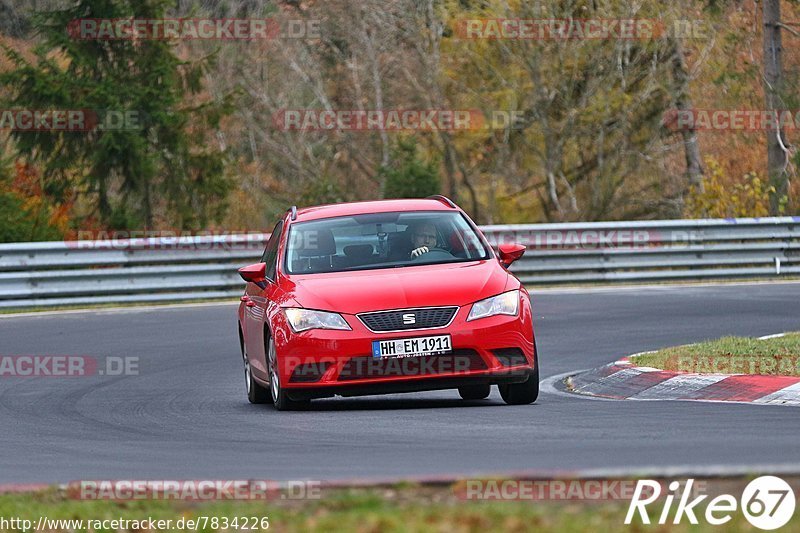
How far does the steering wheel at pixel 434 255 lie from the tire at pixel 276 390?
1.28 meters

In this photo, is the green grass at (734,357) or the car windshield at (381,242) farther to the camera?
the green grass at (734,357)

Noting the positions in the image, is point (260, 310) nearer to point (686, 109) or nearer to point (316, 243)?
point (316, 243)

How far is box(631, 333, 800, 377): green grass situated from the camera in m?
12.2

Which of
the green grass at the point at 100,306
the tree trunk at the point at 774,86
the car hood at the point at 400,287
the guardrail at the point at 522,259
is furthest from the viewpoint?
the tree trunk at the point at 774,86

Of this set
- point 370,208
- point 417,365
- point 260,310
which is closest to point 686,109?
point 370,208

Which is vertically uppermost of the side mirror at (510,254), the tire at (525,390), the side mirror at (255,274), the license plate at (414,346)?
the side mirror at (510,254)

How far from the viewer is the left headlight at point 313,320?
11.1 metres

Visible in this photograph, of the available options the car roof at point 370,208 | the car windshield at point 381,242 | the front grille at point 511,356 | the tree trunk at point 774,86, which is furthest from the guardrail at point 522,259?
the front grille at point 511,356

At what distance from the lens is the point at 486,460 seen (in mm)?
7844

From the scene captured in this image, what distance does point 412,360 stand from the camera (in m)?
10.9

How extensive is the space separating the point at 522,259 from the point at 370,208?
12845mm

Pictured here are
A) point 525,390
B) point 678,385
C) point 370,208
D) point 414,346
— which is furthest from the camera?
point 370,208

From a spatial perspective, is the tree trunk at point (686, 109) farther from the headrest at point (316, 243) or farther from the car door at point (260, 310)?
the headrest at point (316, 243)

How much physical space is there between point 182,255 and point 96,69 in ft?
37.4
